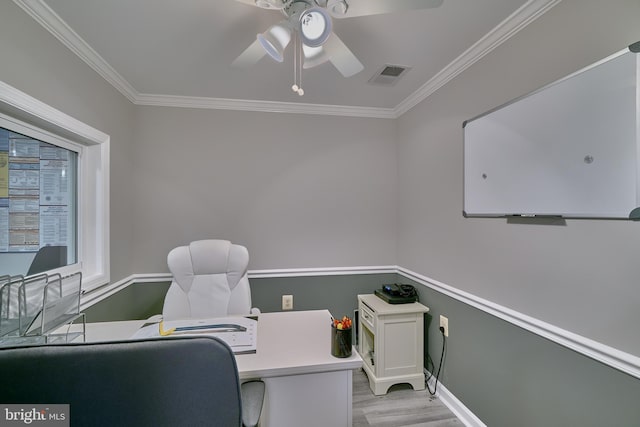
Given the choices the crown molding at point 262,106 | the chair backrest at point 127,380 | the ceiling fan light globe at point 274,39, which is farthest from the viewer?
the crown molding at point 262,106

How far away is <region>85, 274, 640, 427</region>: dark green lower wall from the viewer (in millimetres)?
1130

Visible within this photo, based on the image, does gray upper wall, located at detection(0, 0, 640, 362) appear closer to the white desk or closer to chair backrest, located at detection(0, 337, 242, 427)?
the white desk

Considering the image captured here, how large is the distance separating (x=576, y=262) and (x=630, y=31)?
3.02 feet

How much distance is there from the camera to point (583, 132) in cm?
116

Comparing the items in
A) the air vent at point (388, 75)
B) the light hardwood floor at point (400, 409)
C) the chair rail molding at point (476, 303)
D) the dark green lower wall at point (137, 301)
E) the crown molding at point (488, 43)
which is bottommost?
the light hardwood floor at point (400, 409)

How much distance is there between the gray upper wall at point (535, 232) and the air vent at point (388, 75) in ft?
1.15

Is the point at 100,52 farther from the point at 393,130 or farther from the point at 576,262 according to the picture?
the point at 576,262

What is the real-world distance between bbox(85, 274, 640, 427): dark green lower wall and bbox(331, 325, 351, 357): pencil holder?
102 cm

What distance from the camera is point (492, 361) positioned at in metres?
1.65

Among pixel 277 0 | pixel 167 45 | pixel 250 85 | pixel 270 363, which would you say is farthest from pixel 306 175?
pixel 270 363

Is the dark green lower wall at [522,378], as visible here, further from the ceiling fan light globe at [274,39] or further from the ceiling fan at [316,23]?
the ceiling fan light globe at [274,39]

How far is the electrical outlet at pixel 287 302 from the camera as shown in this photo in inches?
102

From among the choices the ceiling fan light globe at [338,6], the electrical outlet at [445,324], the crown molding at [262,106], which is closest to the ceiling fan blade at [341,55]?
the ceiling fan light globe at [338,6]

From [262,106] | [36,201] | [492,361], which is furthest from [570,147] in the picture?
Answer: [36,201]
